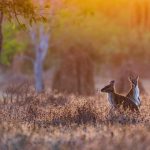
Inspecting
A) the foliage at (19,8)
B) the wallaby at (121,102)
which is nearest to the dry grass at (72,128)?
the wallaby at (121,102)

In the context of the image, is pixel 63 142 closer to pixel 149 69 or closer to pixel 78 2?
pixel 78 2

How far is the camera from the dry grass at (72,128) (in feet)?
37.6

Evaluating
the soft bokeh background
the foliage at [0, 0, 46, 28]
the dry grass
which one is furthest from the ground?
the soft bokeh background

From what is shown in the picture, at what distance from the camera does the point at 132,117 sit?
1495 centimetres

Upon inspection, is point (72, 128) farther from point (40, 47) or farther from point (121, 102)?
point (40, 47)

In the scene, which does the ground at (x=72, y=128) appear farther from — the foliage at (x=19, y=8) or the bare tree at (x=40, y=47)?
the bare tree at (x=40, y=47)

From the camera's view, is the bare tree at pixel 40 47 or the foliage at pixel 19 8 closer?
the foliage at pixel 19 8

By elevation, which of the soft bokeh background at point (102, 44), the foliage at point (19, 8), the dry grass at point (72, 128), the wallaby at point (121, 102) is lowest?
the dry grass at point (72, 128)

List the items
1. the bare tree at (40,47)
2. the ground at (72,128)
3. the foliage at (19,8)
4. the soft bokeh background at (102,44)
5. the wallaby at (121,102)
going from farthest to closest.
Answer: the soft bokeh background at (102,44) < the bare tree at (40,47) < the foliage at (19,8) < the wallaby at (121,102) < the ground at (72,128)

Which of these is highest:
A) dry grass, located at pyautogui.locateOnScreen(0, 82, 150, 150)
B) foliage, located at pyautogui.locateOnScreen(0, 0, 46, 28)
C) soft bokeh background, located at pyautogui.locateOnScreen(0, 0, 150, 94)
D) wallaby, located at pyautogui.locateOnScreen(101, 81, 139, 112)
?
soft bokeh background, located at pyautogui.locateOnScreen(0, 0, 150, 94)

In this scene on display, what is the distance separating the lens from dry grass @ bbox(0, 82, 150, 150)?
37.6 ft

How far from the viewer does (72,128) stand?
45.6 ft

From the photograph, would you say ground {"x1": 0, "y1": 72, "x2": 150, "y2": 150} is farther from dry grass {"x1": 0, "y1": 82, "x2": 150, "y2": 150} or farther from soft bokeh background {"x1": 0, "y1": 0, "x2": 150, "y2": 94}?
soft bokeh background {"x1": 0, "y1": 0, "x2": 150, "y2": 94}

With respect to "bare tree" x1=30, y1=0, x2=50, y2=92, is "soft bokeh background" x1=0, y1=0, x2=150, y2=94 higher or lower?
higher
